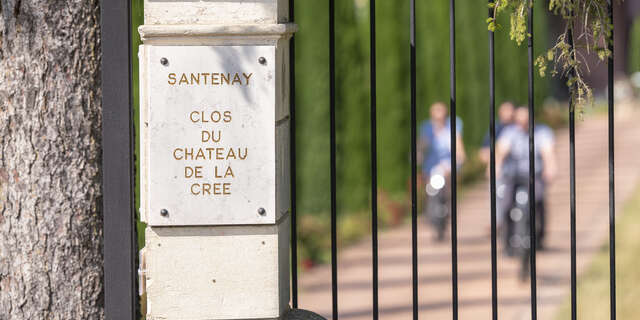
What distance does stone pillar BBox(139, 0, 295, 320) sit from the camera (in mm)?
3477

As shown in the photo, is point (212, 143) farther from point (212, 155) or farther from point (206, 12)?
point (206, 12)

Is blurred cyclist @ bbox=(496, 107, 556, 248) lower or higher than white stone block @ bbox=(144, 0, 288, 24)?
lower

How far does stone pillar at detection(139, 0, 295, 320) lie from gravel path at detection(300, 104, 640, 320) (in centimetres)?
482

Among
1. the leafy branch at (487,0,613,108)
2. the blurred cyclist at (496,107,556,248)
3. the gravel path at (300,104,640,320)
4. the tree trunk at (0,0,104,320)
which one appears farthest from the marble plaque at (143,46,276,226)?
the blurred cyclist at (496,107,556,248)

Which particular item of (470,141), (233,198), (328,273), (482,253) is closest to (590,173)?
(470,141)

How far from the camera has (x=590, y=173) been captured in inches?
690

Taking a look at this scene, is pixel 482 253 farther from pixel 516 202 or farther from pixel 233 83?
pixel 233 83

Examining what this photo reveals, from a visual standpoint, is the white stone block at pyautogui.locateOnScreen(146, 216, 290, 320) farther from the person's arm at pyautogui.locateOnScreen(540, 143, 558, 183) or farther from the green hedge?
the green hedge

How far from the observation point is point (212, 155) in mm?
3500

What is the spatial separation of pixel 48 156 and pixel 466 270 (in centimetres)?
704

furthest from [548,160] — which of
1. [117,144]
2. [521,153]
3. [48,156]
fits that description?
[48,156]

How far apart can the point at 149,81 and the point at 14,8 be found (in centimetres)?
67

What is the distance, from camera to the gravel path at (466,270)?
27.9 ft

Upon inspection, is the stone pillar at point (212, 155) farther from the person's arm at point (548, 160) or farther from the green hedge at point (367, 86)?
the green hedge at point (367, 86)
